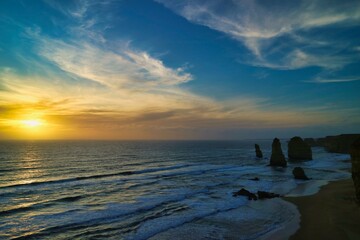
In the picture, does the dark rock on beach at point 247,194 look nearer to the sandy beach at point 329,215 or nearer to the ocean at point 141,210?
the ocean at point 141,210

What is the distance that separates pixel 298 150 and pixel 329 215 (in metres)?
64.9

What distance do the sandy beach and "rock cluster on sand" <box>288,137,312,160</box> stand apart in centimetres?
5128

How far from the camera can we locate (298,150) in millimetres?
82375

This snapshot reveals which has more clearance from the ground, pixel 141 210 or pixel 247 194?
pixel 247 194

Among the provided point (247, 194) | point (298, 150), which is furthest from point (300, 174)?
point (298, 150)

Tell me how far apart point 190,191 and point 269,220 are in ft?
47.9

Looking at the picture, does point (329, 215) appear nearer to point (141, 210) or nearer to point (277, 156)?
point (141, 210)

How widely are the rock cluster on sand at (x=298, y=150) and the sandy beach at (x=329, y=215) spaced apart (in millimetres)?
51283

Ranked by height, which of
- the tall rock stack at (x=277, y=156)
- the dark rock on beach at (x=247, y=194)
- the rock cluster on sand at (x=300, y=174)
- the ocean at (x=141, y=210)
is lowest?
the ocean at (x=141, y=210)

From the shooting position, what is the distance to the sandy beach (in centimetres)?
1805

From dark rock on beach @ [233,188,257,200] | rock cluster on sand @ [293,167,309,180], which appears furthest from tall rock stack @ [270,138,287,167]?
dark rock on beach @ [233,188,257,200]

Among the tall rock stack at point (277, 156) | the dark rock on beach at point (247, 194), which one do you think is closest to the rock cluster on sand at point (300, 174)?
the dark rock on beach at point (247, 194)

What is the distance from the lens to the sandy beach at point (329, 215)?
18.0 metres

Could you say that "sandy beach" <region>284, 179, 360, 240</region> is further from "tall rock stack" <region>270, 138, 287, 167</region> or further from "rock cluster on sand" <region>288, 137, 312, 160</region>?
"rock cluster on sand" <region>288, 137, 312, 160</region>
